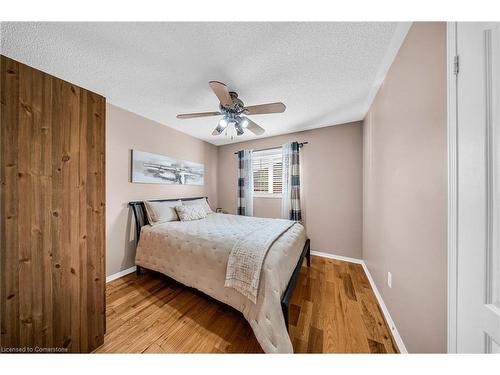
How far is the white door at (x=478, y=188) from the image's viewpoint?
583 millimetres

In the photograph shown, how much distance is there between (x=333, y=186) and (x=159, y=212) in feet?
9.76

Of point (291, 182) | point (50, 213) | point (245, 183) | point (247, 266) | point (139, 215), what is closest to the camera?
point (50, 213)

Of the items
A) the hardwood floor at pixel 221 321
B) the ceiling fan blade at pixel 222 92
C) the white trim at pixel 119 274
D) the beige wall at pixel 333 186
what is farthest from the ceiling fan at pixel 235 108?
the white trim at pixel 119 274

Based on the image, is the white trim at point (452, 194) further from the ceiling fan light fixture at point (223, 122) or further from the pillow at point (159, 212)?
the pillow at point (159, 212)

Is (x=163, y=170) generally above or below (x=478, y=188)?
above

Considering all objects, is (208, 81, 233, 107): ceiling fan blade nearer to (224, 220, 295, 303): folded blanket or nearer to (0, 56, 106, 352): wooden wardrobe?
(0, 56, 106, 352): wooden wardrobe

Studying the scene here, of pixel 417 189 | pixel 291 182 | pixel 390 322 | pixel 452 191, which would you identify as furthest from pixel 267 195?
pixel 452 191

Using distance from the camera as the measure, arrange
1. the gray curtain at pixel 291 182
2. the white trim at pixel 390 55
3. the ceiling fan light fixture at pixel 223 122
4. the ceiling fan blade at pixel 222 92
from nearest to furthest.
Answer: the white trim at pixel 390 55
the ceiling fan blade at pixel 222 92
the ceiling fan light fixture at pixel 223 122
the gray curtain at pixel 291 182

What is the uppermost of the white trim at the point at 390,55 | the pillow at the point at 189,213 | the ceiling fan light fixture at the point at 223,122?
the white trim at the point at 390,55

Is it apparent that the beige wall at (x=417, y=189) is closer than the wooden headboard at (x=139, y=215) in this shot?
Yes

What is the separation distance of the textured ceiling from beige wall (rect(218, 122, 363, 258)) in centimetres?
81

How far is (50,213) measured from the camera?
990mm

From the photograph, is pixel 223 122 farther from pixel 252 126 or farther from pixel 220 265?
pixel 220 265

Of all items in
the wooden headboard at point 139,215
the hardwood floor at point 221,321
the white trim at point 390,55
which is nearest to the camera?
the white trim at point 390,55
